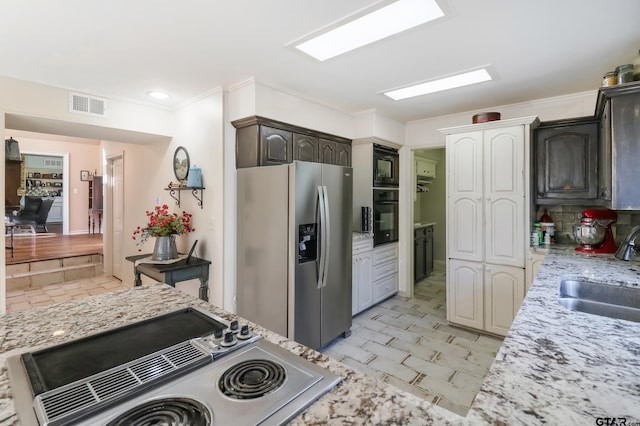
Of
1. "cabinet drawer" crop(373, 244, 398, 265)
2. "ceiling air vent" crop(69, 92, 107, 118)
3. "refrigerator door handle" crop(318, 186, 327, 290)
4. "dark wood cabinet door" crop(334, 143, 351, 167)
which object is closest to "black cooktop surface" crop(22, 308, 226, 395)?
"refrigerator door handle" crop(318, 186, 327, 290)

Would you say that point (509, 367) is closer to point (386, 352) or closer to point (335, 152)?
point (386, 352)

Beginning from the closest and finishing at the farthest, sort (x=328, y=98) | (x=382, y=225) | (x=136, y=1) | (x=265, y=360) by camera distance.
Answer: (x=265, y=360)
(x=136, y=1)
(x=328, y=98)
(x=382, y=225)

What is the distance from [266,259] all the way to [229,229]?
1.85 feet

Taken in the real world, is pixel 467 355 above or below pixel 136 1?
below

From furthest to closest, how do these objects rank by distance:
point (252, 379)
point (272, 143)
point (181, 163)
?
1. point (181, 163)
2. point (272, 143)
3. point (252, 379)

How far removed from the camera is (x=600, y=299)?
1.89 metres

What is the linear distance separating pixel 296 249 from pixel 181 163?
6.22 feet

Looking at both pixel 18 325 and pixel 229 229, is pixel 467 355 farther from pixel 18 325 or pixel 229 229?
pixel 18 325

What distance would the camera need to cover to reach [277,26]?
198 centimetres

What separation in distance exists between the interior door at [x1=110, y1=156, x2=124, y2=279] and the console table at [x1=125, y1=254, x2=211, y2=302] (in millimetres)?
1938

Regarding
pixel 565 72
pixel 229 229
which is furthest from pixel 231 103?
pixel 565 72

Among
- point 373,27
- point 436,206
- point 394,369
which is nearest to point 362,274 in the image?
point 394,369

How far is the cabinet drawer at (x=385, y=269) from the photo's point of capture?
412 cm

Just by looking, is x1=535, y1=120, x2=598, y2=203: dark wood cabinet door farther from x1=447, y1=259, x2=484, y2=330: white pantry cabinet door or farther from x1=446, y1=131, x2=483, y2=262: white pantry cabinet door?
x1=447, y1=259, x2=484, y2=330: white pantry cabinet door
